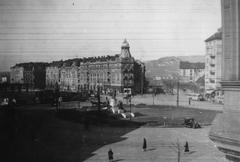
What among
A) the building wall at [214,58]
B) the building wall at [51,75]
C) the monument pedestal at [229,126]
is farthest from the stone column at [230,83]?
the building wall at [51,75]

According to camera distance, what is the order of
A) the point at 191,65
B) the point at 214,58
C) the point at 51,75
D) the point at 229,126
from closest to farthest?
the point at 229,126 → the point at 214,58 → the point at 51,75 → the point at 191,65

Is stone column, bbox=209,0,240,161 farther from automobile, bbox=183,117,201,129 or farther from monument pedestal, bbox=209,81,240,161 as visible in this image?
automobile, bbox=183,117,201,129

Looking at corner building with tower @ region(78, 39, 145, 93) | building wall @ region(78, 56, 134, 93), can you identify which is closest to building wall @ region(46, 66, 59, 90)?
corner building with tower @ region(78, 39, 145, 93)

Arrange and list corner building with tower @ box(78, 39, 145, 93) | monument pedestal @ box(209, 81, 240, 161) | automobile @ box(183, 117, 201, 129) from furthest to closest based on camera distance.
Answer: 1. corner building with tower @ box(78, 39, 145, 93)
2. automobile @ box(183, 117, 201, 129)
3. monument pedestal @ box(209, 81, 240, 161)

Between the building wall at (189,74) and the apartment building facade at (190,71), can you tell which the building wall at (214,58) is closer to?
the building wall at (189,74)

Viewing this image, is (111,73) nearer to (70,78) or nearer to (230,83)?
(70,78)

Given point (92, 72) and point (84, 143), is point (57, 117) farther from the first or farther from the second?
point (92, 72)

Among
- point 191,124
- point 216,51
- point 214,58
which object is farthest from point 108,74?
point 216,51

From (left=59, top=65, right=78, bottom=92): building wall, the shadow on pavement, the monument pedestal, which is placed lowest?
the shadow on pavement
